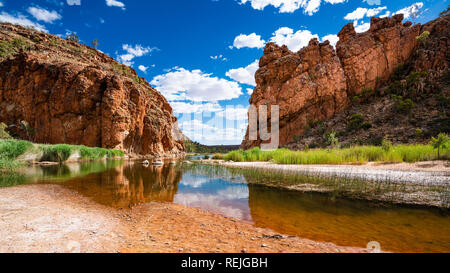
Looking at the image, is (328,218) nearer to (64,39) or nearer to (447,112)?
(447,112)

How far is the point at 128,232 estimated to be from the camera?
3.34 m

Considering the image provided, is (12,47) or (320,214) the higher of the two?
(12,47)

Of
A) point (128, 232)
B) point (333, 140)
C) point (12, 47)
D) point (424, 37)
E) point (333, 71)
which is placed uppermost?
point (12, 47)

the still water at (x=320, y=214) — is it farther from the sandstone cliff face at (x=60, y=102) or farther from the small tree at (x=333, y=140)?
the sandstone cliff face at (x=60, y=102)

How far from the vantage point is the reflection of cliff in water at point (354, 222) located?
333 centimetres

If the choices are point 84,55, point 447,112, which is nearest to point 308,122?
point 447,112

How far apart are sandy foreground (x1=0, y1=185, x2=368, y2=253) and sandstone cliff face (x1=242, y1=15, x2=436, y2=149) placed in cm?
3651

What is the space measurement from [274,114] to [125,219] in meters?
38.6

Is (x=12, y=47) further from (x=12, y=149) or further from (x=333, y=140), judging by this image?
(x=333, y=140)

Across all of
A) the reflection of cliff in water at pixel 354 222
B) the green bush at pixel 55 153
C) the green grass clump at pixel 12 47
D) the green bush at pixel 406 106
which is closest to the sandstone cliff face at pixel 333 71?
the green bush at pixel 406 106

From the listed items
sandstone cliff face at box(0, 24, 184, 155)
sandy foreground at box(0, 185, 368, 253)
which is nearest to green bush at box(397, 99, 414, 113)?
sandy foreground at box(0, 185, 368, 253)

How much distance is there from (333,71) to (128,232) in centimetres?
4523

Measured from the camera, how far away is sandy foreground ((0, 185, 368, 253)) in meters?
2.57

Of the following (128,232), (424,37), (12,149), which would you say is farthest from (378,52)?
(12,149)
